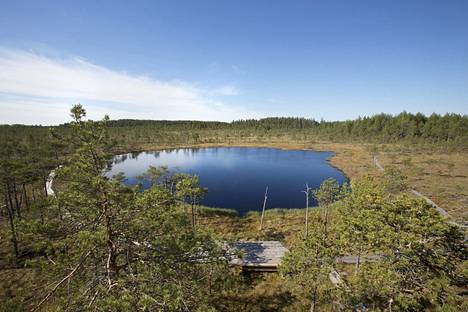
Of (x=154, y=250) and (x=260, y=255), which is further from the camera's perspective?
(x=260, y=255)

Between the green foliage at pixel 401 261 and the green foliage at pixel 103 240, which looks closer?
the green foliage at pixel 103 240

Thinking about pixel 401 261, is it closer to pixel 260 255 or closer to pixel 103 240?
pixel 103 240

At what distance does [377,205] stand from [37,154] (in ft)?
143

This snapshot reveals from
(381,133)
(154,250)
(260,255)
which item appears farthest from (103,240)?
(381,133)

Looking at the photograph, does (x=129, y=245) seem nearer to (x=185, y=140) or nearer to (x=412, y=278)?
(x=412, y=278)

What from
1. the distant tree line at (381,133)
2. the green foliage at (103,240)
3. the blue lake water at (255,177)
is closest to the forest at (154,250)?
the green foliage at (103,240)

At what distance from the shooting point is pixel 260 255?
2445cm

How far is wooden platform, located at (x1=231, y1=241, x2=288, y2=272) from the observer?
22.9 m

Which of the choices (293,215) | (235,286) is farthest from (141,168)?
(235,286)

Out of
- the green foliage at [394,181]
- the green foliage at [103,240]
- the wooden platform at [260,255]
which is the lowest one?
the wooden platform at [260,255]

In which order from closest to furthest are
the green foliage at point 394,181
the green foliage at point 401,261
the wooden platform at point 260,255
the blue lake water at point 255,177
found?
1. the green foliage at point 401,261
2. the wooden platform at point 260,255
3. the green foliage at point 394,181
4. the blue lake water at point 255,177

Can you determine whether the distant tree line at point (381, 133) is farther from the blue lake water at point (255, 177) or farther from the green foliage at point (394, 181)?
the green foliage at point (394, 181)

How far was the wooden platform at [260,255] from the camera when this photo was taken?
75.2 ft

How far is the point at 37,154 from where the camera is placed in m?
34.5
